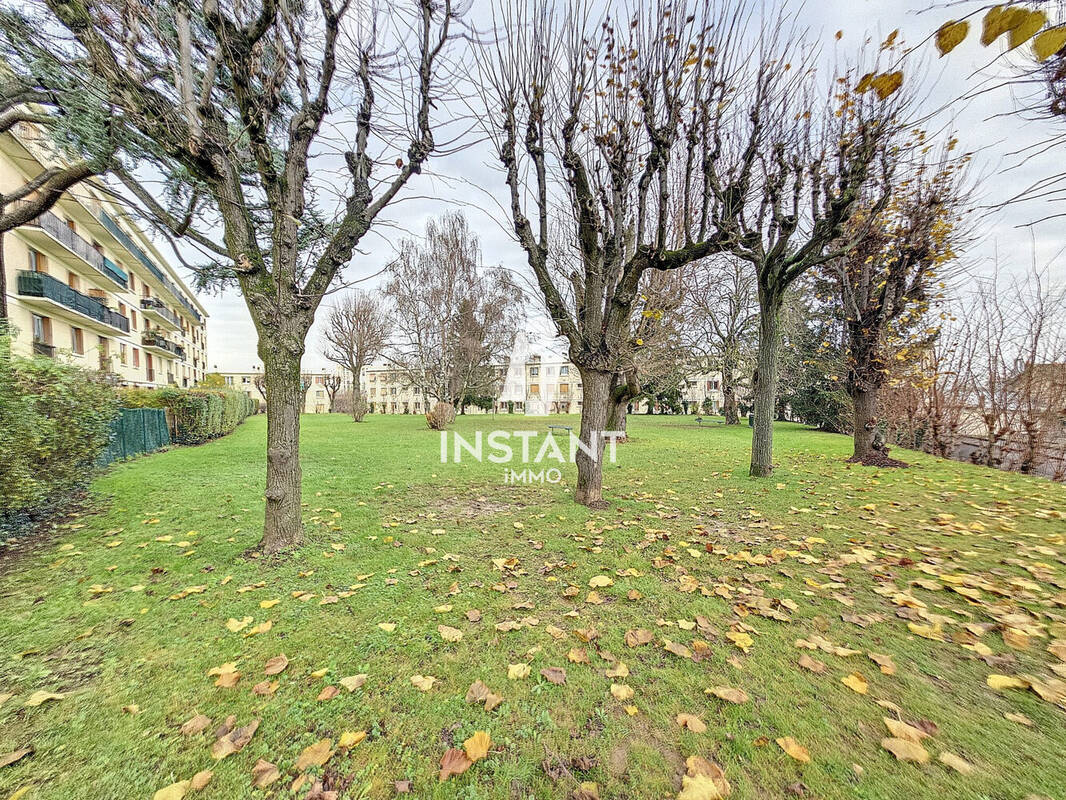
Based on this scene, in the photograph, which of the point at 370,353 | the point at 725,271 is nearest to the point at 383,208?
the point at 725,271

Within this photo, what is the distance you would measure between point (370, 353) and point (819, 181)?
Answer: 97.2 feet

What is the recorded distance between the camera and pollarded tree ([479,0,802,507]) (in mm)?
4887

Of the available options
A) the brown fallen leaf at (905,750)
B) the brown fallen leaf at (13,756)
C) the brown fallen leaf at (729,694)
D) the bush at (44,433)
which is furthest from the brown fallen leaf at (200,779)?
the bush at (44,433)

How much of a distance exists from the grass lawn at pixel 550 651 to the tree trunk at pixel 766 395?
2.53 meters

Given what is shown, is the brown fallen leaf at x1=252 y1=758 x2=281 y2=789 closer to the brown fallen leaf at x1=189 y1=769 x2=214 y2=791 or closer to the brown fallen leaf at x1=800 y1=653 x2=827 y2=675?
the brown fallen leaf at x1=189 y1=769 x2=214 y2=791

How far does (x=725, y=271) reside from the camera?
17.7 meters

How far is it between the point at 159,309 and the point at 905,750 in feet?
142

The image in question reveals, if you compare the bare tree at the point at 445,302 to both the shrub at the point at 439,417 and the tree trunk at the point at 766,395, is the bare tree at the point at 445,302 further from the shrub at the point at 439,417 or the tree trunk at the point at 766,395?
the tree trunk at the point at 766,395

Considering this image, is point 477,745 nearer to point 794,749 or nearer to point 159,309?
point 794,749

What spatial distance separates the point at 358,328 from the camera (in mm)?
29812

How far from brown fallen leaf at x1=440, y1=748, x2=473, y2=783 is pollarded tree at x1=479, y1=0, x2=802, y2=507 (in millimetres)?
4149

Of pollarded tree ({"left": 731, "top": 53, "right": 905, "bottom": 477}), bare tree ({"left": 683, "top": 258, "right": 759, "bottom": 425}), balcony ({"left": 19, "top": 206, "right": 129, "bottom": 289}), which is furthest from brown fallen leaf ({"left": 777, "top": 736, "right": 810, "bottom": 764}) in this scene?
balcony ({"left": 19, "top": 206, "right": 129, "bottom": 289})

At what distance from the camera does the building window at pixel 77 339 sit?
64.0 ft

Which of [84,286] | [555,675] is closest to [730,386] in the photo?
[555,675]
